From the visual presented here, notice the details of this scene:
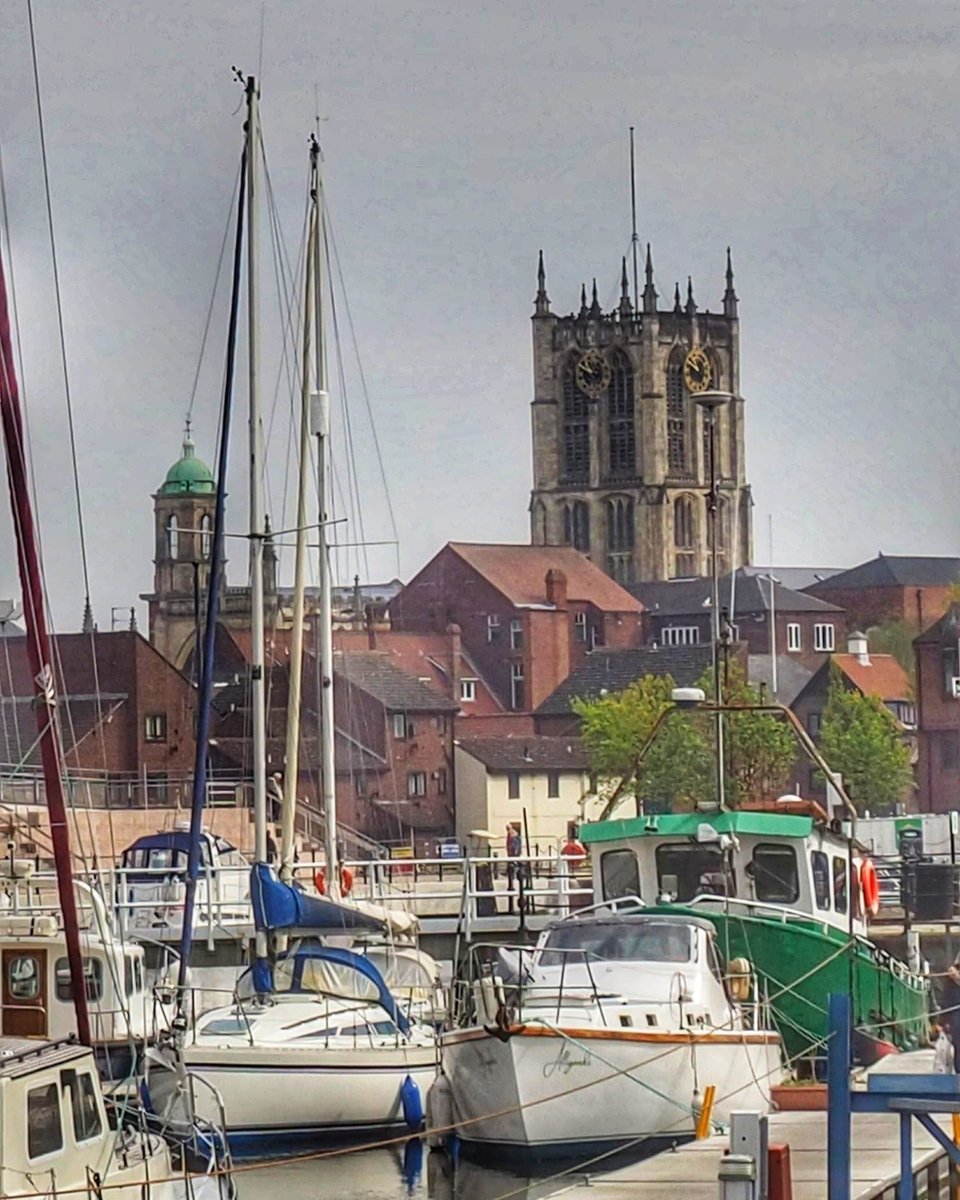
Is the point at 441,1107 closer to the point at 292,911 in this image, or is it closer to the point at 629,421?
the point at 292,911

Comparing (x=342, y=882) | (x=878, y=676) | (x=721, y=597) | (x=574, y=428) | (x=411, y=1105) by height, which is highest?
(x=574, y=428)

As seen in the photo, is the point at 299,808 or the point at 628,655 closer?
the point at 299,808

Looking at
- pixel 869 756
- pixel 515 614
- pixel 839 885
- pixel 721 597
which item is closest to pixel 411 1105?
pixel 839 885

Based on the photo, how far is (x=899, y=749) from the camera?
4114 inches

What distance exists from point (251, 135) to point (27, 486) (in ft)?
60.8

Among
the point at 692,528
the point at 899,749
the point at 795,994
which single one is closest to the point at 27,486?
the point at 795,994

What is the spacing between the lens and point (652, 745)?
87375 mm

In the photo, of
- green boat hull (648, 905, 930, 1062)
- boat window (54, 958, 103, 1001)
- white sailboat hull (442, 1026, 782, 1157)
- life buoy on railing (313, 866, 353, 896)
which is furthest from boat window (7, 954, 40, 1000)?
life buoy on railing (313, 866, 353, 896)

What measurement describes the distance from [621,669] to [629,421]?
55454 mm

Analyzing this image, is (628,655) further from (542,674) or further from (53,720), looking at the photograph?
(53,720)

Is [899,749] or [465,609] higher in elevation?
[465,609]

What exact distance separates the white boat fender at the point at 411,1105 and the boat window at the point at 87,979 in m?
3.34

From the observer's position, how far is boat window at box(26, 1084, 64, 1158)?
706 inches

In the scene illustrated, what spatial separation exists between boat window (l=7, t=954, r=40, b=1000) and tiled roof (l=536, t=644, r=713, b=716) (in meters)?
99.4
